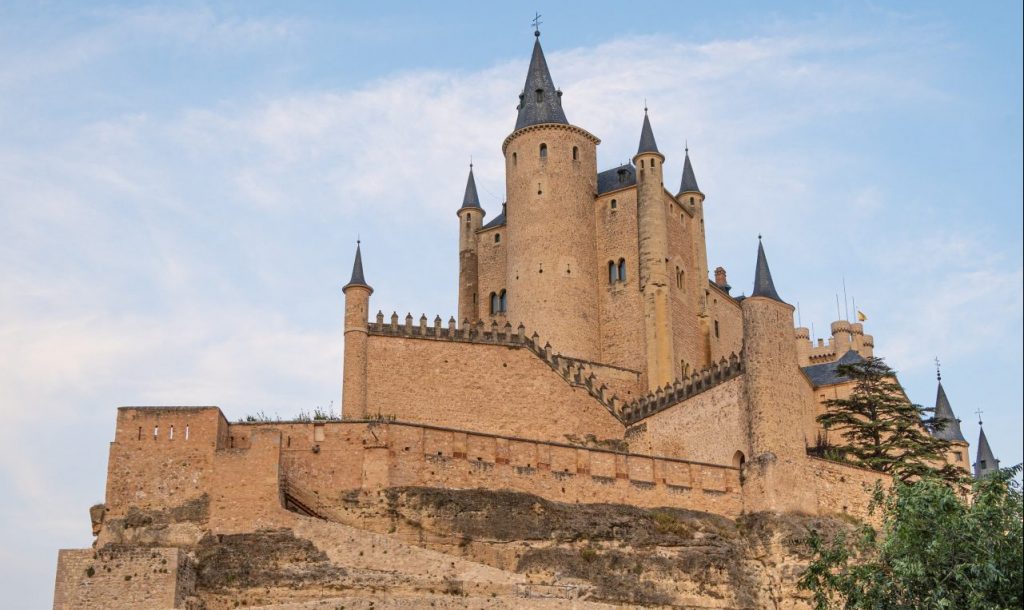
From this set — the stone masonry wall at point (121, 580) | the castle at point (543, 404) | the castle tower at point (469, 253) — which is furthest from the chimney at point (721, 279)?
the stone masonry wall at point (121, 580)

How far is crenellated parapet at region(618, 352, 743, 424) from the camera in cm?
5612

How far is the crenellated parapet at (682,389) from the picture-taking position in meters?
56.1

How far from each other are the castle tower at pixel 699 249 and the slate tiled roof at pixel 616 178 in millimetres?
2846

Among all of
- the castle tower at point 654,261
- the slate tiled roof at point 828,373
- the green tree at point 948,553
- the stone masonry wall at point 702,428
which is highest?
the castle tower at point 654,261

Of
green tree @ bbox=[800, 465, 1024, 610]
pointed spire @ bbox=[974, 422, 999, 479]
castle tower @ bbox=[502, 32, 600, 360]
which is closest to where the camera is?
green tree @ bbox=[800, 465, 1024, 610]

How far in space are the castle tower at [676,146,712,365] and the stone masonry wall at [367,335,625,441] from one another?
1148 centimetres

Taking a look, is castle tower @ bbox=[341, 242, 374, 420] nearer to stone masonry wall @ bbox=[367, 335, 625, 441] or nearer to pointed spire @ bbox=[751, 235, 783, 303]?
stone masonry wall @ bbox=[367, 335, 625, 441]

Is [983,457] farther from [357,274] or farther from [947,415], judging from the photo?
[357,274]

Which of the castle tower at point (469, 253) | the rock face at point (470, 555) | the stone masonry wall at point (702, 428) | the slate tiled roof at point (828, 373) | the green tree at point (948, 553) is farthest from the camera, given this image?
the castle tower at point (469, 253)

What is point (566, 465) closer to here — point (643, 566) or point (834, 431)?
point (643, 566)

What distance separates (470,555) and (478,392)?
11715 mm

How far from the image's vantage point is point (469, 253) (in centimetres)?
7144

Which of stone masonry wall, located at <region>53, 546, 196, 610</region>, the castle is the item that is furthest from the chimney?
stone masonry wall, located at <region>53, 546, 196, 610</region>

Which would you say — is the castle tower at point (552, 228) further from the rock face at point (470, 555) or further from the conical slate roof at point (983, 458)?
the conical slate roof at point (983, 458)
